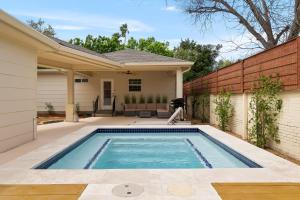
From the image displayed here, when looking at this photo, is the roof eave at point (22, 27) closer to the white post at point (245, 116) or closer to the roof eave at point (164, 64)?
the white post at point (245, 116)

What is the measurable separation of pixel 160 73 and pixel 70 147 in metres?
11.8

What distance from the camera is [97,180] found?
4.38m

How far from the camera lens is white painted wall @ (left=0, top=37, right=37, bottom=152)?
6.72 meters

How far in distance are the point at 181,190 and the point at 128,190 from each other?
0.67 meters

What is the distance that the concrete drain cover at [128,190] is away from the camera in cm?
380

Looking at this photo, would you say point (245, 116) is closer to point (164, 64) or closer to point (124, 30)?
point (164, 64)

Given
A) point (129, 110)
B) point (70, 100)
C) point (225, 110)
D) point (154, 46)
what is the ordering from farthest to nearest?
point (154, 46), point (129, 110), point (70, 100), point (225, 110)

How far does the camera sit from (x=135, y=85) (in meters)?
18.7

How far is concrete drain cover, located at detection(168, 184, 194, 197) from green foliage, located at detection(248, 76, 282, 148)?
382 centimetres

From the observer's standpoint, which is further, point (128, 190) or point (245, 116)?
point (245, 116)

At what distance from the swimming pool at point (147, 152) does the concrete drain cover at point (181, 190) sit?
2009 mm

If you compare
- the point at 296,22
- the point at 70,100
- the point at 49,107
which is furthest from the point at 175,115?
the point at 49,107

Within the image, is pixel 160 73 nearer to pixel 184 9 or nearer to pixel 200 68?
pixel 184 9

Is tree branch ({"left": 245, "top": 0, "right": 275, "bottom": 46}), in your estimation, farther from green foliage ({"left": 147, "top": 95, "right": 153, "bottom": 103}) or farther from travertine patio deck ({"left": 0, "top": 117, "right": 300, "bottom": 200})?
travertine patio deck ({"left": 0, "top": 117, "right": 300, "bottom": 200})
